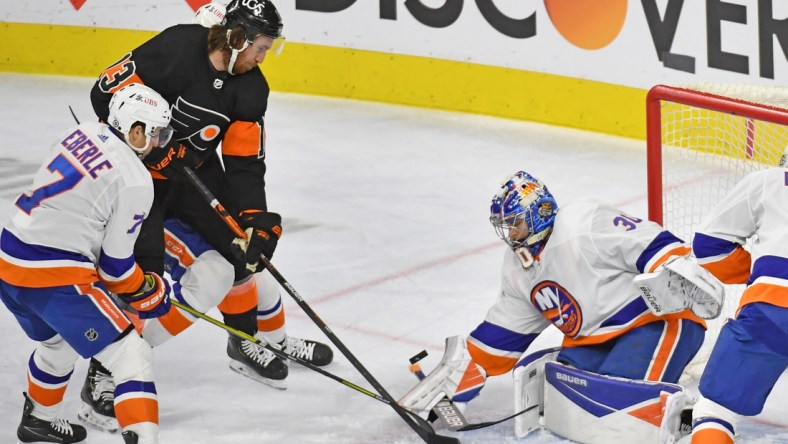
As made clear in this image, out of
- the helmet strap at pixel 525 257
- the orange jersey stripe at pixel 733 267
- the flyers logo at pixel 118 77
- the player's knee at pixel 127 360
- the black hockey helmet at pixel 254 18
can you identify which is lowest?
the player's knee at pixel 127 360

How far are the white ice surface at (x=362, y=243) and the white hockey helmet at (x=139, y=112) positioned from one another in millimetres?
896

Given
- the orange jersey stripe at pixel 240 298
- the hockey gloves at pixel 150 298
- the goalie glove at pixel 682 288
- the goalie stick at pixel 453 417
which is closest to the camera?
the goalie glove at pixel 682 288

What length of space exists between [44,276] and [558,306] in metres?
1.34

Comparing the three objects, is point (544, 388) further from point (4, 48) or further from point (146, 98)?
point (4, 48)

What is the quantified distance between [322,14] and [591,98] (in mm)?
1597

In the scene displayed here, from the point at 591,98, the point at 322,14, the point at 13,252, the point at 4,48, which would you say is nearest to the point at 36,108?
the point at 4,48

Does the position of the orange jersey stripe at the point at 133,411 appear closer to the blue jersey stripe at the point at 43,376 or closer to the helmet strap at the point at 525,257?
the blue jersey stripe at the point at 43,376

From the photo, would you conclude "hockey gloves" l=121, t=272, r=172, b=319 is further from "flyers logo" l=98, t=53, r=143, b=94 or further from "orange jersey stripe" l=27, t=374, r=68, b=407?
"flyers logo" l=98, t=53, r=143, b=94

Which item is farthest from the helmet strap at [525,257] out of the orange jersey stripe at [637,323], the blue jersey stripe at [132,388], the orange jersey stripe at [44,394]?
the orange jersey stripe at [44,394]

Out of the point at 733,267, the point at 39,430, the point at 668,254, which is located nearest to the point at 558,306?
the point at 668,254

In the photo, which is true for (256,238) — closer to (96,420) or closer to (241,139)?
(241,139)

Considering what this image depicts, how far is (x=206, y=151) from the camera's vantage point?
3.87 metres

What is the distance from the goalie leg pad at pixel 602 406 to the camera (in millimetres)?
3352

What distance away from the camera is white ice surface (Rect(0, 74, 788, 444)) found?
380cm
